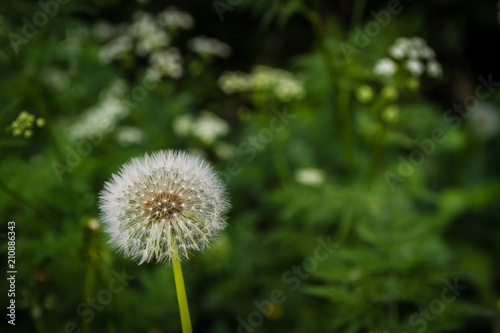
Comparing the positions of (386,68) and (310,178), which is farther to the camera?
(310,178)

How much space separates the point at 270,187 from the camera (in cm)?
474

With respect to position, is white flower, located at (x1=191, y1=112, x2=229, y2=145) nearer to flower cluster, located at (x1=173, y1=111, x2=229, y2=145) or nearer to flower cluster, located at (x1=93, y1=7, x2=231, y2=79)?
flower cluster, located at (x1=173, y1=111, x2=229, y2=145)

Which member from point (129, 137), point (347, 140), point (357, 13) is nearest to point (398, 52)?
point (347, 140)

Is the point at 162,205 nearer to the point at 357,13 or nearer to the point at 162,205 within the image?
the point at 162,205

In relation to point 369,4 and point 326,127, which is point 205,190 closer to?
point 326,127

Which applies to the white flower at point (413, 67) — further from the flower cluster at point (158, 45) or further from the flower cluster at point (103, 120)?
the flower cluster at point (103, 120)

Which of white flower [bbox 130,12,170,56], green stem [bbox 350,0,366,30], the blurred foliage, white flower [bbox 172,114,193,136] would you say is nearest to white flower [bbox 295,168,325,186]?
the blurred foliage

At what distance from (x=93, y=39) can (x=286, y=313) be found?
164 inches

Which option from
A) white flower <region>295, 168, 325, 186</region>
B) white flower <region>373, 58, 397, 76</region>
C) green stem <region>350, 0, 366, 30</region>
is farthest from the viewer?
green stem <region>350, 0, 366, 30</region>

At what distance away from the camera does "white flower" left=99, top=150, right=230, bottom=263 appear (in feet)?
5.02

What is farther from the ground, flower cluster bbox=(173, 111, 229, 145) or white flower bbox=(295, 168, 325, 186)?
flower cluster bbox=(173, 111, 229, 145)

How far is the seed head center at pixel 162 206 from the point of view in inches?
60.4

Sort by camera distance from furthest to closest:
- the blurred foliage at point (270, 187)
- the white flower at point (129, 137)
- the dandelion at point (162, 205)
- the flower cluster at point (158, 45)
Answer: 1. the flower cluster at point (158, 45)
2. the white flower at point (129, 137)
3. the blurred foliage at point (270, 187)
4. the dandelion at point (162, 205)

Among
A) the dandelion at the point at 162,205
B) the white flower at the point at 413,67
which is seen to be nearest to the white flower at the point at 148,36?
the white flower at the point at 413,67
